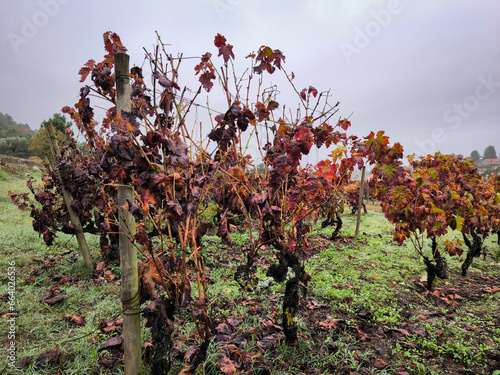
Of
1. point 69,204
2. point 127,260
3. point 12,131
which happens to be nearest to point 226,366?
point 127,260

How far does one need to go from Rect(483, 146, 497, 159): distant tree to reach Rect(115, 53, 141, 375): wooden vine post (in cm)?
10265

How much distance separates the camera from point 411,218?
13.5 feet

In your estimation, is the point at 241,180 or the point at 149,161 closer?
the point at 149,161

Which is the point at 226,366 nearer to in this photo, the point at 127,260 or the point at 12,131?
the point at 127,260

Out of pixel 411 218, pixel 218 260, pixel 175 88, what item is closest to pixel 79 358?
pixel 175 88

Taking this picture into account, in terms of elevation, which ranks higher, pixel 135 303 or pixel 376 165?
pixel 376 165

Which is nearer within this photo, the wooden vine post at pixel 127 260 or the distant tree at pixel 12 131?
the wooden vine post at pixel 127 260

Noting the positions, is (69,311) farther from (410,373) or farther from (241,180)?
(410,373)

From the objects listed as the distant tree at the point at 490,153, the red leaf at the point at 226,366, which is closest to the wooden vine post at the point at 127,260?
the red leaf at the point at 226,366

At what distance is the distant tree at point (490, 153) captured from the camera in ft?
241

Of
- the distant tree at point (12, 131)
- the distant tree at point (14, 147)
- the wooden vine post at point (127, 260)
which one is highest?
the distant tree at point (12, 131)

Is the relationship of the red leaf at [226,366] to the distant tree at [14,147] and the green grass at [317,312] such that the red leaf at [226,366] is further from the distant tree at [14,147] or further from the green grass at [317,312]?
the distant tree at [14,147]

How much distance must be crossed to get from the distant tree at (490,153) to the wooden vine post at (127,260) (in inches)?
4041

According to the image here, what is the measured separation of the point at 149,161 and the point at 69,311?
8.97ft
